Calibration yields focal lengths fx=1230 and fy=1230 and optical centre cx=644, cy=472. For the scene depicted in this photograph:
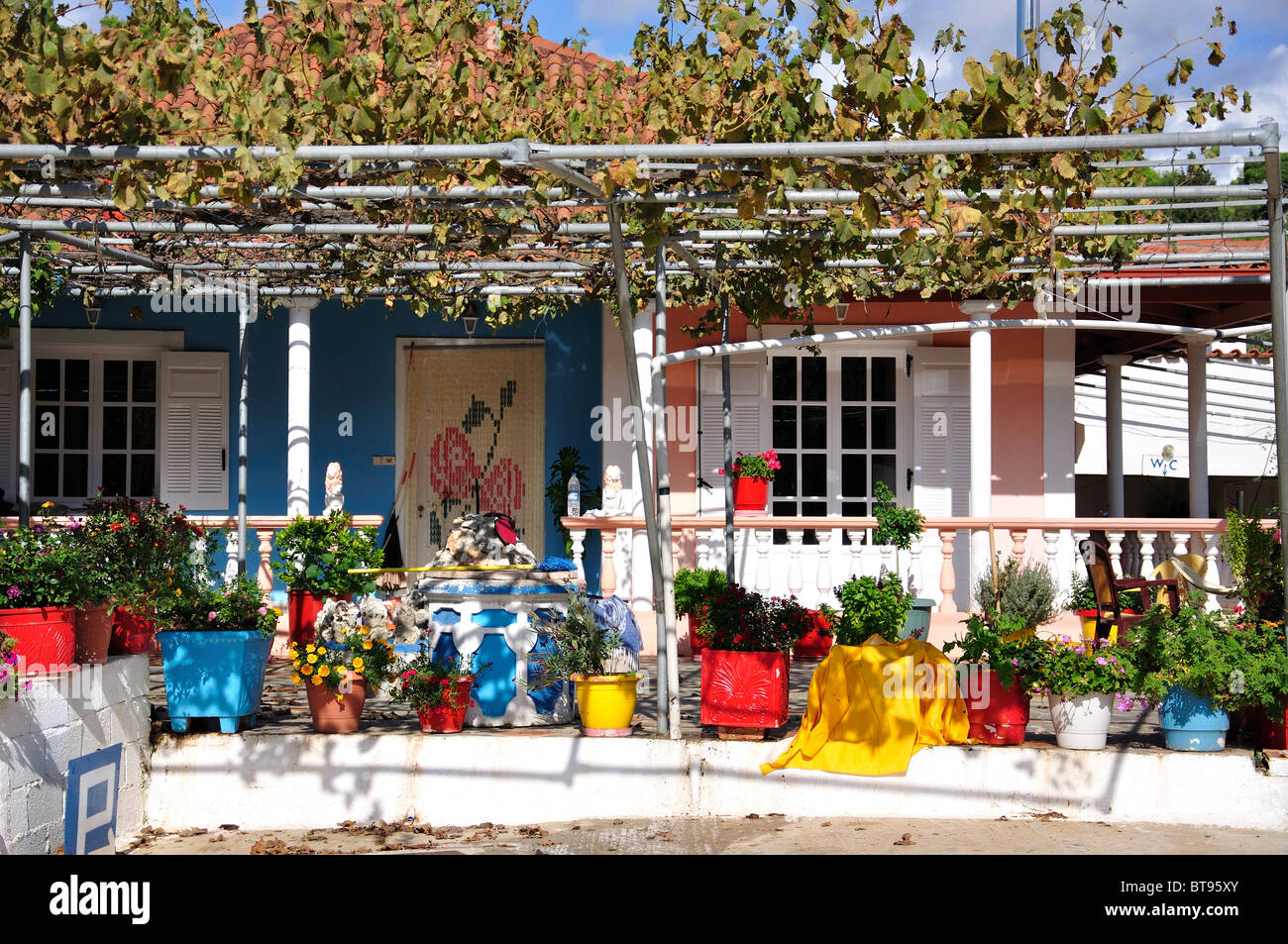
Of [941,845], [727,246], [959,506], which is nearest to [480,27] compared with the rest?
[727,246]

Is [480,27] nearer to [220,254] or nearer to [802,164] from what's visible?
[802,164]

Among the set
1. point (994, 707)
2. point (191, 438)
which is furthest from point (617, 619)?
point (191, 438)

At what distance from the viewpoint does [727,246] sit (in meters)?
7.55

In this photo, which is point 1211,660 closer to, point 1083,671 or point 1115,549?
point 1083,671

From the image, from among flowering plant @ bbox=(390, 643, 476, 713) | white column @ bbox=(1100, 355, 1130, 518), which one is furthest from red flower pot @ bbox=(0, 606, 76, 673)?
white column @ bbox=(1100, 355, 1130, 518)

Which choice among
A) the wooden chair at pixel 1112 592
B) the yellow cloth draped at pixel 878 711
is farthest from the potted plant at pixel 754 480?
the yellow cloth draped at pixel 878 711

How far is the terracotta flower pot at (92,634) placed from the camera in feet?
18.8

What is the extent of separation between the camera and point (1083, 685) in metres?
5.98

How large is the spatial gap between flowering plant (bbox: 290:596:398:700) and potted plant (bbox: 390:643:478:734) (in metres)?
0.14

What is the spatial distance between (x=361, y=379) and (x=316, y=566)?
3.16m

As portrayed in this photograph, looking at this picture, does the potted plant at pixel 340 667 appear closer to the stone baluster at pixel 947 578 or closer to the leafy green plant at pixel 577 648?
the leafy green plant at pixel 577 648

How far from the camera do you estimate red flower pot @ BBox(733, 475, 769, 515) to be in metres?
10.2

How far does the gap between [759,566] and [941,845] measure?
14.4 feet

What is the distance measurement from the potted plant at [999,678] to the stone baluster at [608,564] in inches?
143
